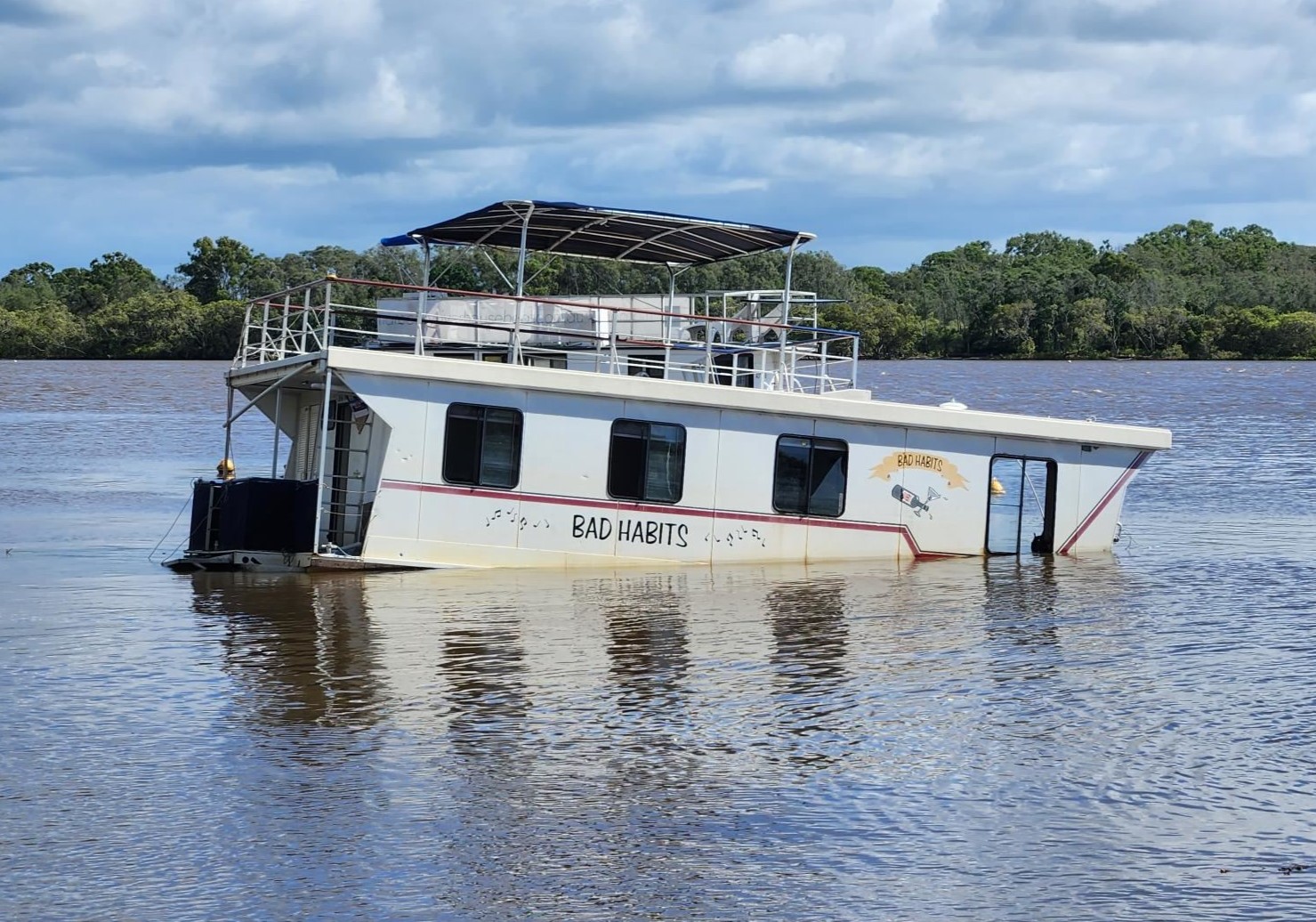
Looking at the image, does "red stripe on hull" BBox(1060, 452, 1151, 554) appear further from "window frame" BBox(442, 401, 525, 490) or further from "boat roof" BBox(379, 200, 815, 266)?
"window frame" BBox(442, 401, 525, 490)

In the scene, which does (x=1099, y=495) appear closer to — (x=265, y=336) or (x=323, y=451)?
(x=323, y=451)

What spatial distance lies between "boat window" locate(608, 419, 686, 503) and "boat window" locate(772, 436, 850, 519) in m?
1.34

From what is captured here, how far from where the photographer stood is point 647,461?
20.3 m

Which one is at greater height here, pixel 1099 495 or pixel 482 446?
pixel 482 446

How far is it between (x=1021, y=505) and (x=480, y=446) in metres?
7.71

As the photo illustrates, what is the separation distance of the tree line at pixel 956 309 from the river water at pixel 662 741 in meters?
78.5

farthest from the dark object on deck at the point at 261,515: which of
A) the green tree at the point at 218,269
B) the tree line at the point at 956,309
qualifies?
the green tree at the point at 218,269

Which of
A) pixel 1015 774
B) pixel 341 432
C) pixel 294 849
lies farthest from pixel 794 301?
pixel 294 849

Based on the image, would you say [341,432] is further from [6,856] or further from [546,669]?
[6,856]

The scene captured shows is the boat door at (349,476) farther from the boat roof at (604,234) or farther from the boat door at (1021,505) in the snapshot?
the boat door at (1021,505)

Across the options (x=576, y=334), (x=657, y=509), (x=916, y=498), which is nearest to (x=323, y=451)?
(x=576, y=334)

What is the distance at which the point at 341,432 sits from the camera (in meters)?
20.8

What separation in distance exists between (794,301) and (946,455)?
9.44 ft

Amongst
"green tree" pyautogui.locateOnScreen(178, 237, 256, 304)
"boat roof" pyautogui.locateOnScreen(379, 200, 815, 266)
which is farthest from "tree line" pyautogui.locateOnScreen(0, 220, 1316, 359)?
"boat roof" pyautogui.locateOnScreen(379, 200, 815, 266)
